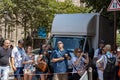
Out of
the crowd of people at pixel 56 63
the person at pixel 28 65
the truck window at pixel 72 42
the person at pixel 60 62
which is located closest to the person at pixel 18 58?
the crowd of people at pixel 56 63

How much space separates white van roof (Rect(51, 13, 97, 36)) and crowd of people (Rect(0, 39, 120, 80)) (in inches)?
104

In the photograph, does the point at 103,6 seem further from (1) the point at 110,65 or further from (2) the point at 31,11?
(2) the point at 31,11

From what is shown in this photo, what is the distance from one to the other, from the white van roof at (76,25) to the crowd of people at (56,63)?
265cm

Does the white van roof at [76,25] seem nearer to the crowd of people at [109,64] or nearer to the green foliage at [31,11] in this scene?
the crowd of people at [109,64]

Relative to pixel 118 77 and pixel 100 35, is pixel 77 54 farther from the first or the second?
pixel 100 35

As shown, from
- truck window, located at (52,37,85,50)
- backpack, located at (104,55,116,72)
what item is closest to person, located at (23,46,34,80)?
truck window, located at (52,37,85,50)

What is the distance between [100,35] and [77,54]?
4386 mm

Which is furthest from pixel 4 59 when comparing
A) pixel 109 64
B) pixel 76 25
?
pixel 76 25

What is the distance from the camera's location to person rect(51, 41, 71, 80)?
38.9 feet

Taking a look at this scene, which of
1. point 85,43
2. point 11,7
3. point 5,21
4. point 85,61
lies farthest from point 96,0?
point 5,21

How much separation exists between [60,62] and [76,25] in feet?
14.3

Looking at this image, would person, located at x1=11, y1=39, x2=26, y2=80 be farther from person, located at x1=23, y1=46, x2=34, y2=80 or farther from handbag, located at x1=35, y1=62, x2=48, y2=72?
handbag, located at x1=35, y1=62, x2=48, y2=72

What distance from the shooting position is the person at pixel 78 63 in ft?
40.3

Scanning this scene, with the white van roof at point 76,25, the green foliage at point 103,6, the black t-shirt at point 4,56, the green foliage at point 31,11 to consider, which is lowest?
the green foliage at point 31,11
